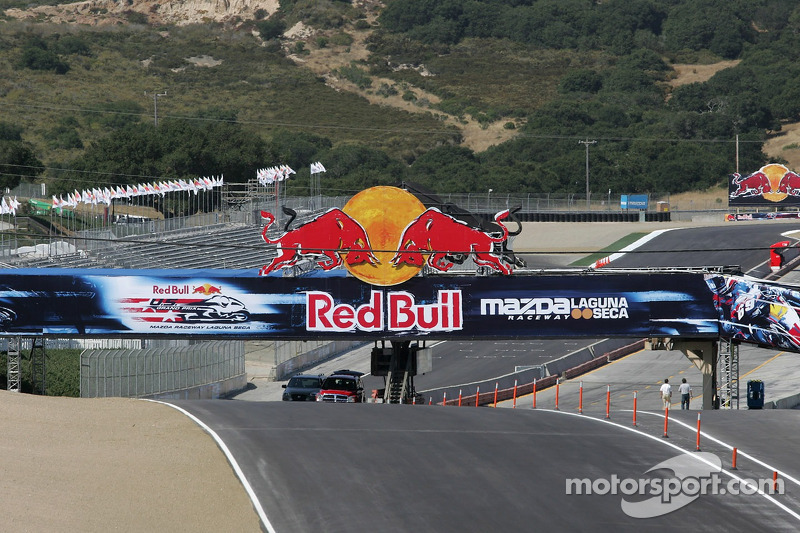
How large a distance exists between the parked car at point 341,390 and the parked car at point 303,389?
38 centimetres

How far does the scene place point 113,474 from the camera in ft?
77.5

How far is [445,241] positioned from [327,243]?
4.35m

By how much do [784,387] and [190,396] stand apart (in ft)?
80.3

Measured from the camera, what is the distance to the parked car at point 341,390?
39312 mm

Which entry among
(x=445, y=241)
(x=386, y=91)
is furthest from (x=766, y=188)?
(x=386, y=91)

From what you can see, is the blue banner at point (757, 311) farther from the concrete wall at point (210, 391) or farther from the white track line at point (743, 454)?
the concrete wall at point (210, 391)

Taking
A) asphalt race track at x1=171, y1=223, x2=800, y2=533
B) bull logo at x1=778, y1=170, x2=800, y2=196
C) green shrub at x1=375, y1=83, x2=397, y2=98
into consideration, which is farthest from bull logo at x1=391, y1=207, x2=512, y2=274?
green shrub at x1=375, y1=83, x2=397, y2=98

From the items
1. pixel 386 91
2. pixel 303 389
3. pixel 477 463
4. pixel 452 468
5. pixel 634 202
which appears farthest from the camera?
pixel 386 91

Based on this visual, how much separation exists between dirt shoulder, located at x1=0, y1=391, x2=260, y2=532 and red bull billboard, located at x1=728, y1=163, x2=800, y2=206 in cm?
8191

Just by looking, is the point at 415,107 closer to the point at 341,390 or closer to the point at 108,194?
the point at 108,194

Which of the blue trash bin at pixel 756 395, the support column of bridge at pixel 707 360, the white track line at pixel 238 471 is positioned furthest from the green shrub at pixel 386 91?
the white track line at pixel 238 471

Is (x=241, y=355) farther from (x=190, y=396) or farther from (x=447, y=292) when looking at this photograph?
(x=447, y=292)

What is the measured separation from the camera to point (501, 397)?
4650cm

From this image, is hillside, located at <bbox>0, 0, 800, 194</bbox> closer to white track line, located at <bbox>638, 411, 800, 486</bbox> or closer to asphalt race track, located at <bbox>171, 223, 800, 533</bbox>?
asphalt race track, located at <bbox>171, 223, 800, 533</bbox>
